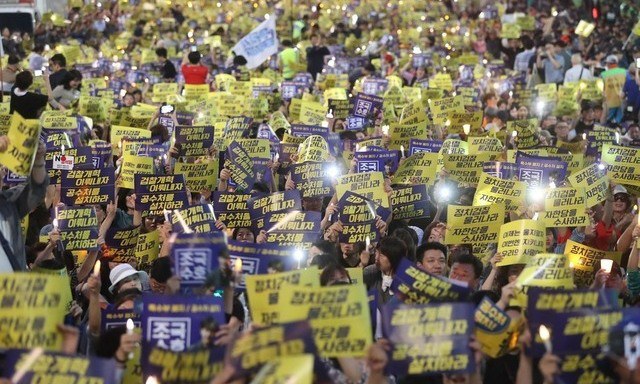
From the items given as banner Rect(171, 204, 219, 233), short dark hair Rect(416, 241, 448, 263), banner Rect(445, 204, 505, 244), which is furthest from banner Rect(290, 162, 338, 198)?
short dark hair Rect(416, 241, 448, 263)

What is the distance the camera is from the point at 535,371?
25.1 ft

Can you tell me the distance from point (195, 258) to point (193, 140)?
24.1 ft

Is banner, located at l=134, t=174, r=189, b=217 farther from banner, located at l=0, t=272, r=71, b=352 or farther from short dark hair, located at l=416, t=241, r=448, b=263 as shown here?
banner, located at l=0, t=272, r=71, b=352

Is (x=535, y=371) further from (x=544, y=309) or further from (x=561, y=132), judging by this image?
(x=561, y=132)

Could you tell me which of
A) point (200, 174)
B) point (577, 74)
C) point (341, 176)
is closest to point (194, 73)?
point (577, 74)

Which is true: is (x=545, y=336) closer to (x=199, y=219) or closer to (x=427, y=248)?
(x=427, y=248)

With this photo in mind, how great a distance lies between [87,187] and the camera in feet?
39.3

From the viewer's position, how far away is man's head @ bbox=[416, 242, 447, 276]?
30.2 ft

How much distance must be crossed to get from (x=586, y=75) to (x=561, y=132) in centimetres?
617

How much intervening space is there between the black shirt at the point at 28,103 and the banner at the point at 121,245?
5.09 feet

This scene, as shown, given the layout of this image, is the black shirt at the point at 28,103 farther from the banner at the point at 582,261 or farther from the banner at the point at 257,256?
the banner at the point at 582,261

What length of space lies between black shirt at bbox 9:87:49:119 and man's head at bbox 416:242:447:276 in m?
3.87

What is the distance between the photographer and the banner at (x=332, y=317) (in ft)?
22.0

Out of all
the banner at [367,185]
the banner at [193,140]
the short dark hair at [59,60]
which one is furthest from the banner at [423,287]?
the short dark hair at [59,60]
